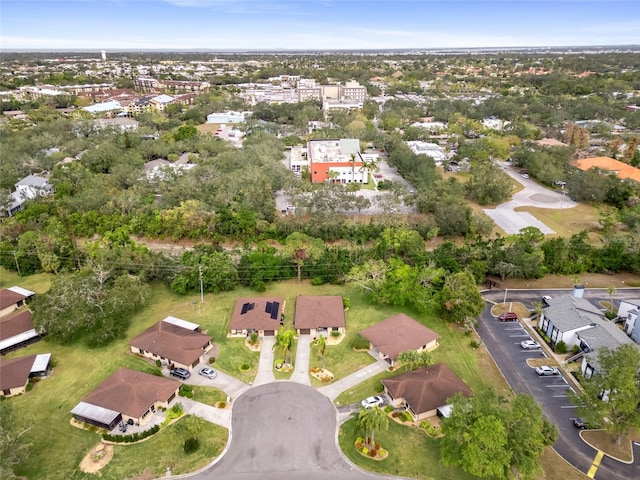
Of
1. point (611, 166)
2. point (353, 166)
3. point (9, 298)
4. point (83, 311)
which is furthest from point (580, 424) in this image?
point (611, 166)

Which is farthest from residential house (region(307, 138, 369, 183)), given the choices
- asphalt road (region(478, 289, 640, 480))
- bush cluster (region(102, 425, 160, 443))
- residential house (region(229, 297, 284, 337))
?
bush cluster (region(102, 425, 160, 443))

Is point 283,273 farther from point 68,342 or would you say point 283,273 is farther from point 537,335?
point 537,335

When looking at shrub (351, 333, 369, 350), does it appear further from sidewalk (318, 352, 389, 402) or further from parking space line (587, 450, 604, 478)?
parking space line (587, 450, 604, 478)

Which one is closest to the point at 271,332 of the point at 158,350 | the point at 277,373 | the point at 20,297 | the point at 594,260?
the point at 277,373

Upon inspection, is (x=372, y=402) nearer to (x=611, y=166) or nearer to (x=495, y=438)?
(x=495, y=438)

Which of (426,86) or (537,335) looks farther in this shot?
(426,86)

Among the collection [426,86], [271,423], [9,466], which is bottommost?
[271,423]
